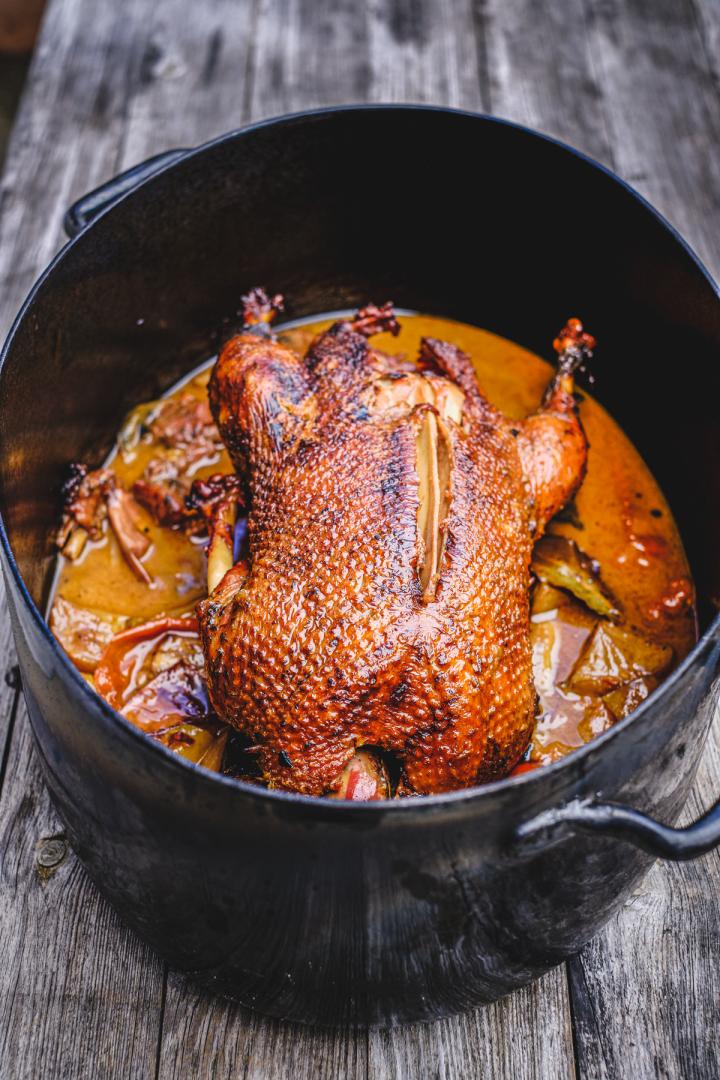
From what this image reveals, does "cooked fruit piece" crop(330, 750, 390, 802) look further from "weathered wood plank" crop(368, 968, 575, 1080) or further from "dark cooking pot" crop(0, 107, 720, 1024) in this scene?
"weathered wood plank" crop(368, 968, 575, 1080)

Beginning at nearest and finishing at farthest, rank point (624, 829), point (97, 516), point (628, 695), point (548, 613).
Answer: point (624, 829) < point (628, 695) < point (548, 613) < point (97, 516)

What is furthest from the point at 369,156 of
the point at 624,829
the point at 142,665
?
the point at 624,829

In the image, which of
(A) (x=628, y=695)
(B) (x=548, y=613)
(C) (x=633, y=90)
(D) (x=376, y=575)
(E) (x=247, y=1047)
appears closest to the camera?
(D) (x=376, y=575)

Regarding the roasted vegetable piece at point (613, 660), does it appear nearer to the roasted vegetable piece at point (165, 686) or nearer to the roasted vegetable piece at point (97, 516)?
the roasted vegetable piece at point (165, 686)

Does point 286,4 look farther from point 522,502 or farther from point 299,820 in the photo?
point 299,820

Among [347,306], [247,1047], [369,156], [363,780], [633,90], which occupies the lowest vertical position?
[247,1047]

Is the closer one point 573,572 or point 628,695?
point 628,695

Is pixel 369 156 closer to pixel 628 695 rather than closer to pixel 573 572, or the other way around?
pixel 573 572
